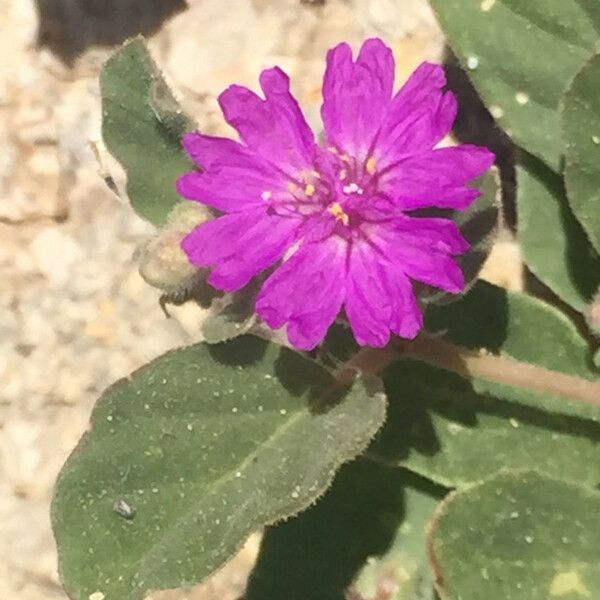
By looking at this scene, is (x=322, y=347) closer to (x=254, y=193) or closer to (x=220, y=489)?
(x=220, y=489)

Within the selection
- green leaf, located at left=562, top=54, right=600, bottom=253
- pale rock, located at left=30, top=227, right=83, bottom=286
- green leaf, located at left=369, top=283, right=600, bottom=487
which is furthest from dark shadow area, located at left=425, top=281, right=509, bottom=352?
pale rock, located at left=30, top=227, right=83, bottom=286

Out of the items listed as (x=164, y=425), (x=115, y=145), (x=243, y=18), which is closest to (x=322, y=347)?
(x=164, y=425)

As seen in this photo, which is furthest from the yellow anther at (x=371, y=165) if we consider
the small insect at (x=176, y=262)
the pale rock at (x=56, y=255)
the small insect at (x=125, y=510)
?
the pale rock at (x=56, y=255)

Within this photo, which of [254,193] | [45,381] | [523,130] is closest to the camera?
[254,193]

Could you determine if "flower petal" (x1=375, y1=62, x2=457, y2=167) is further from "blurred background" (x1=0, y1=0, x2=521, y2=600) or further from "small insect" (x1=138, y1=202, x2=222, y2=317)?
"blurred background" (x1=0, y1=0, x2=521, y2=600)

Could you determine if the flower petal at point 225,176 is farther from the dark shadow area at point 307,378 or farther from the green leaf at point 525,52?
the green leaf at point 525,52

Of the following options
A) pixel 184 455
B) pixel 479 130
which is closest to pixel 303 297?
pixel 184 455

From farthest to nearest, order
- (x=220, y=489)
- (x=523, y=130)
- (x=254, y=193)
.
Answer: (x=523, y=130)
(x=220, y=489)
(x=254, y=193)
